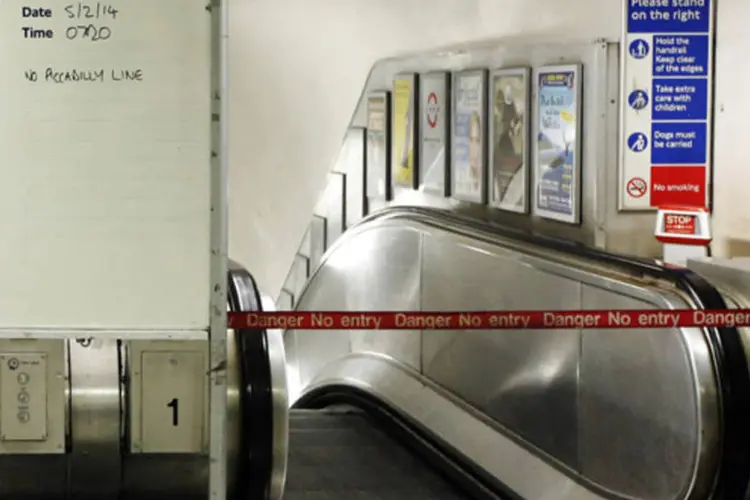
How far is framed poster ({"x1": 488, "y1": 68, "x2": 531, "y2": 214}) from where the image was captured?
21.2 feet

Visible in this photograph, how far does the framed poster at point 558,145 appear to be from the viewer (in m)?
5.81

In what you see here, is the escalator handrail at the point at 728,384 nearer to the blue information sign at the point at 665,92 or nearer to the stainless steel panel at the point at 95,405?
the blue information sign at the point at 665,92

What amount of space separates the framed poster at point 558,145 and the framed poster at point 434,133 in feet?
4.70

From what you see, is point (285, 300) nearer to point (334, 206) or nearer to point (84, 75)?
point (334, 206)

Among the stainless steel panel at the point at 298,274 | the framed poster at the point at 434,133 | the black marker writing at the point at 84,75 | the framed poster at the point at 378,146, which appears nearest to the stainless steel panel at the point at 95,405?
the black marker writing at the point at 84,75

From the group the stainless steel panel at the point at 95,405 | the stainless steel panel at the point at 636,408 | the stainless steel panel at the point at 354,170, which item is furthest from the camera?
the stainless steel panel at the point at 354,170

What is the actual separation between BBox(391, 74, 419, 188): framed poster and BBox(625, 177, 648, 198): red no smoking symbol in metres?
2.97

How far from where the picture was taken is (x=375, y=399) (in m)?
7.33

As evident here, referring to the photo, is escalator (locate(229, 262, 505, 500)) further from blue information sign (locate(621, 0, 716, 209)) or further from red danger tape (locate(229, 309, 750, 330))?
blue information sign (locate(621, 0, 716, 209))

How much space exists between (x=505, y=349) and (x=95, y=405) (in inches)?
105

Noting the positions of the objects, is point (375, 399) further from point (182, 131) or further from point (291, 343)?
point (182, 131)

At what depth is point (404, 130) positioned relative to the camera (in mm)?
8578

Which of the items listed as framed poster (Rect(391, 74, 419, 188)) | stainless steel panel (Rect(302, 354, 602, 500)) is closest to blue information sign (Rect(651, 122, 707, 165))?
stainless steel panel (Rect(302, 354, 602, 500))

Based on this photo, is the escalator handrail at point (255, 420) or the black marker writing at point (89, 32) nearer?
the black marker writing at point (89, 32)
